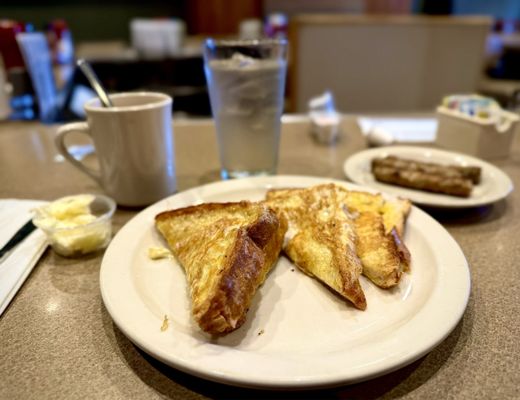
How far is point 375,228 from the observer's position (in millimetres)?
731

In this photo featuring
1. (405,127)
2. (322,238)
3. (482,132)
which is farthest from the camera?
(405,127)

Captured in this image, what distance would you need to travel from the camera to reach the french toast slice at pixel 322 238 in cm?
62

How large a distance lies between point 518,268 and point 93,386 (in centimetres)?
72

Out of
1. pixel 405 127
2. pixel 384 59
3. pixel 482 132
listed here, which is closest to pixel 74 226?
pixel 482 132

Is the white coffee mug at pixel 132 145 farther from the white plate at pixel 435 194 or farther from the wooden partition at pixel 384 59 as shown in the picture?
the wooden partition at pixel 384 59

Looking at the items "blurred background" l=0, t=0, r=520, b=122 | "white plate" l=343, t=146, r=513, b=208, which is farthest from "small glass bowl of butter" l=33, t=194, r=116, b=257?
"blurred background" l=0, t=0, r=520, b=122

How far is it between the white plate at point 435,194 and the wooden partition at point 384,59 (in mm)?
2103

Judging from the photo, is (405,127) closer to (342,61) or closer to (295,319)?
(295,319)

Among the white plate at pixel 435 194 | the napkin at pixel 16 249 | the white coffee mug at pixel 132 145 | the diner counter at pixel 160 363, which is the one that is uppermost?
the white coffee mug at pixel 132 145

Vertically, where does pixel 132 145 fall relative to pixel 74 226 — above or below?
above

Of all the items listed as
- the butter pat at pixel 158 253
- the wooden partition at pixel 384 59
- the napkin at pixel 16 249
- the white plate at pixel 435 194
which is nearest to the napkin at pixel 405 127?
the white plate at pixel 435 194

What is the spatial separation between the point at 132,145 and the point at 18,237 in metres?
0.29

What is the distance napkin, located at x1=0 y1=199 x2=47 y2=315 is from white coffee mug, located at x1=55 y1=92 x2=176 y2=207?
162 mm

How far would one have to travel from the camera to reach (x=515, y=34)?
468cm
